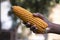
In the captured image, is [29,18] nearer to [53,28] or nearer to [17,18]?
[53,28]

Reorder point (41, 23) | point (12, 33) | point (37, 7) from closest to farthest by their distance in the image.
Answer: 1. point (41, 23)
2. point (12, 33)
3. point (37, 7)

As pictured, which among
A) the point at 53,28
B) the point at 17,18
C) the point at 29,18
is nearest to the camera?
the point at 29,18

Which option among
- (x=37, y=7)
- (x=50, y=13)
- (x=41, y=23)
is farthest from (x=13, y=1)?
(x=41, y=23)

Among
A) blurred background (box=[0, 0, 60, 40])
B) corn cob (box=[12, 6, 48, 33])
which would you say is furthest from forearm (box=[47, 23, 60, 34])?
blurred background (box=[0, 0, 60, 40])

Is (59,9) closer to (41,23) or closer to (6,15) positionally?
(6,15)

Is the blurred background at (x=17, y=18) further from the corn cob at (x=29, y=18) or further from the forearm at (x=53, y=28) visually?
the corn cob at (x=29, y=18)

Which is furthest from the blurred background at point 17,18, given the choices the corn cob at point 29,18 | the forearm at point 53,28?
the corn cob at point 29,18

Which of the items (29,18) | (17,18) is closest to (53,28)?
(29,18)
